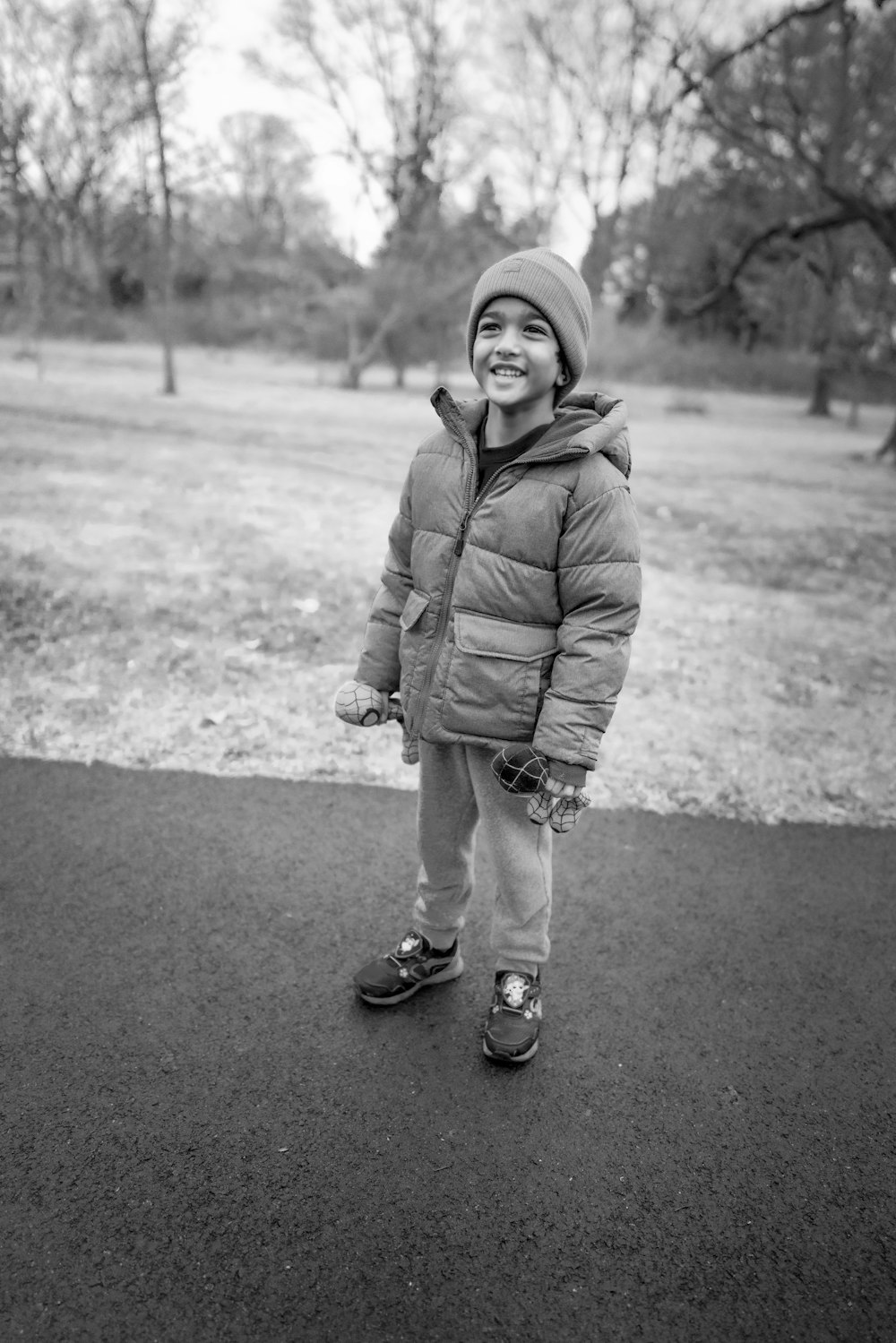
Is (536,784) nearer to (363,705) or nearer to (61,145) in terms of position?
(363,705)

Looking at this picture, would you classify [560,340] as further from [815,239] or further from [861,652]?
[815,239]

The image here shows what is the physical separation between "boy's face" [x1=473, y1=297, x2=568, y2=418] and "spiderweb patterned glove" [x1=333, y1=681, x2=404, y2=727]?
0.75 metres

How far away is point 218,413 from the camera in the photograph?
14742mm

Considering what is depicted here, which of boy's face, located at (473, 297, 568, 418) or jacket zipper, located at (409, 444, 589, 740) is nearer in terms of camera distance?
boy's face, located at (473, 297, 568, 418)

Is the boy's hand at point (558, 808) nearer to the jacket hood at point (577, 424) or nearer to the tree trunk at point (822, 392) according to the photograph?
the jacket hood at point (577, 424)

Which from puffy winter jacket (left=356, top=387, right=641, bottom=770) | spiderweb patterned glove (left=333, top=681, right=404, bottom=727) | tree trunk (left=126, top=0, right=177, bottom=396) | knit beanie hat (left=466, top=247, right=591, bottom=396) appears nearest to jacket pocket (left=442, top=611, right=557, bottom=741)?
puffy winter jacket (left=356, top=387, right=641, bottom=770)

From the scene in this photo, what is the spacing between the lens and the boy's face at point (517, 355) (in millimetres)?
1933

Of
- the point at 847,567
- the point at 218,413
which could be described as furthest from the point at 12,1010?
the point at 218,413

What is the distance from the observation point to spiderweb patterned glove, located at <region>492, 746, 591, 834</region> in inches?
76.0

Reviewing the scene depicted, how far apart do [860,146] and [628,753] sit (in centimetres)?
2123

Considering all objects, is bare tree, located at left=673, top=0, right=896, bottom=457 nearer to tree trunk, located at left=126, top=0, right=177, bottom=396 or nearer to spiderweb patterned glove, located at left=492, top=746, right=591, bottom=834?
tree trunk, located at left=126, top=0, right=177, bottom=396

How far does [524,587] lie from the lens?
1.96 metres

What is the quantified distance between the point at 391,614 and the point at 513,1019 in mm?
1018

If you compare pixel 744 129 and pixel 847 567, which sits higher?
pixel 744 129
